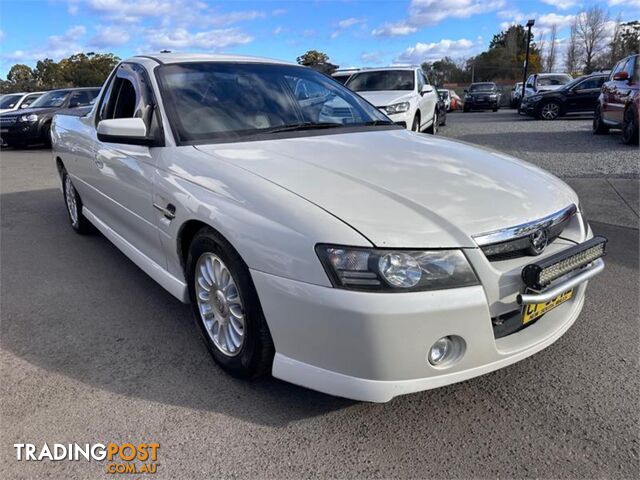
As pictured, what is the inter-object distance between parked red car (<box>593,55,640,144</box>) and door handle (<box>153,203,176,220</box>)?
918cm

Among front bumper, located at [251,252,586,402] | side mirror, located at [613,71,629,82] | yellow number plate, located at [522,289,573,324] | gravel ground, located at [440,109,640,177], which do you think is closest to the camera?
front bumper, located at [251,252,586,402]

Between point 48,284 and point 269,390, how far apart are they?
2.45 m

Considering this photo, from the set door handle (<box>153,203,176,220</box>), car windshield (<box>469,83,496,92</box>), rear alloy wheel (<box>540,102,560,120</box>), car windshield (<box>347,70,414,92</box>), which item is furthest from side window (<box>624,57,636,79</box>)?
car windshield (<box>469,83,496,92</box>)

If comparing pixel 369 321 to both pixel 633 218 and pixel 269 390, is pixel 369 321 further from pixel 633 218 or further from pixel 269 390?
pixel 633 218

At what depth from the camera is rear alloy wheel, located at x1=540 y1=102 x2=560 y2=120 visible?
16.6 metres

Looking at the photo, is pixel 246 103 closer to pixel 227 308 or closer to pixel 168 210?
pixel 168 210

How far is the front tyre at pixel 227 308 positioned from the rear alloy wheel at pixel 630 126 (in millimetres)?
9298

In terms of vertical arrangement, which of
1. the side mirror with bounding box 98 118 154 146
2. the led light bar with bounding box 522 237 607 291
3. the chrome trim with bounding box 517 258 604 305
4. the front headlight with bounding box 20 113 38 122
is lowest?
the chrome trim with bounding box 517 258 604 305

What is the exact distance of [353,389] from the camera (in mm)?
2029

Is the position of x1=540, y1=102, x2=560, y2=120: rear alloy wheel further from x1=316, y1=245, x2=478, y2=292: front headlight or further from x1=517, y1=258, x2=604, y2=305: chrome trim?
x1=316, y1=245, x2=478, y2=292: front headlight

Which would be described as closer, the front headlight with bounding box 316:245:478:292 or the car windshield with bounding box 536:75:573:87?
the front headlight with bounding box 316:245:478:292

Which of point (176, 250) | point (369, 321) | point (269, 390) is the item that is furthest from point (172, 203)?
point (369, 321)

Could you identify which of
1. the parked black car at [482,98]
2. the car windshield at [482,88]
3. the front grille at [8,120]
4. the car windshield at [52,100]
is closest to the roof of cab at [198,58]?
the front grille at [8,120]

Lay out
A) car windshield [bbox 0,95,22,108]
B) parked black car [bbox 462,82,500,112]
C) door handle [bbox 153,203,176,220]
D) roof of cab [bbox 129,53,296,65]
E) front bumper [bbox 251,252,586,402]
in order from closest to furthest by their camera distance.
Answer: front bumper [bbox 251,252,586,402] < door handle [bbox 153,203,176,220] < roof of cab [bbox 129,53,296,65] < car windshield [bbox 0,95,22,108] < parked black car [bbox 462,82,500,112]
